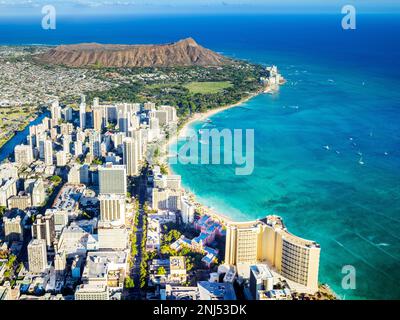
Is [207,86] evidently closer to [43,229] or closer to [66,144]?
[66,144]

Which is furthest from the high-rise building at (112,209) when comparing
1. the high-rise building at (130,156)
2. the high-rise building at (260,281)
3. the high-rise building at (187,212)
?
the high-rise building at (260,281)

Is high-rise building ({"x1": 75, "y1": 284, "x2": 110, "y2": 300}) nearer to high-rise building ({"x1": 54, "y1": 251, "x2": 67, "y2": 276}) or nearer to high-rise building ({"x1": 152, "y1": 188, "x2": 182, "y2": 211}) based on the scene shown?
high-rise building ({"x1": 54, "y1": 251, "x2": 67, "y2": 276})

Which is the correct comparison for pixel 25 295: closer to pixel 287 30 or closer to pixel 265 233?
pixel 265 233

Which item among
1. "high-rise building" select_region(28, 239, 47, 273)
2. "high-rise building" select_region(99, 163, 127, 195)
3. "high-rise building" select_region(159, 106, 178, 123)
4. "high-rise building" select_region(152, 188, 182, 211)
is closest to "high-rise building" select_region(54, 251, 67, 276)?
"high-rise building" select_region(28, 239, 47, 273)

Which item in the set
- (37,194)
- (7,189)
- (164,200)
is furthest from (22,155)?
(164,200)

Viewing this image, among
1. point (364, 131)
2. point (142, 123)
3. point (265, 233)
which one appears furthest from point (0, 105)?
point (265, 233)
